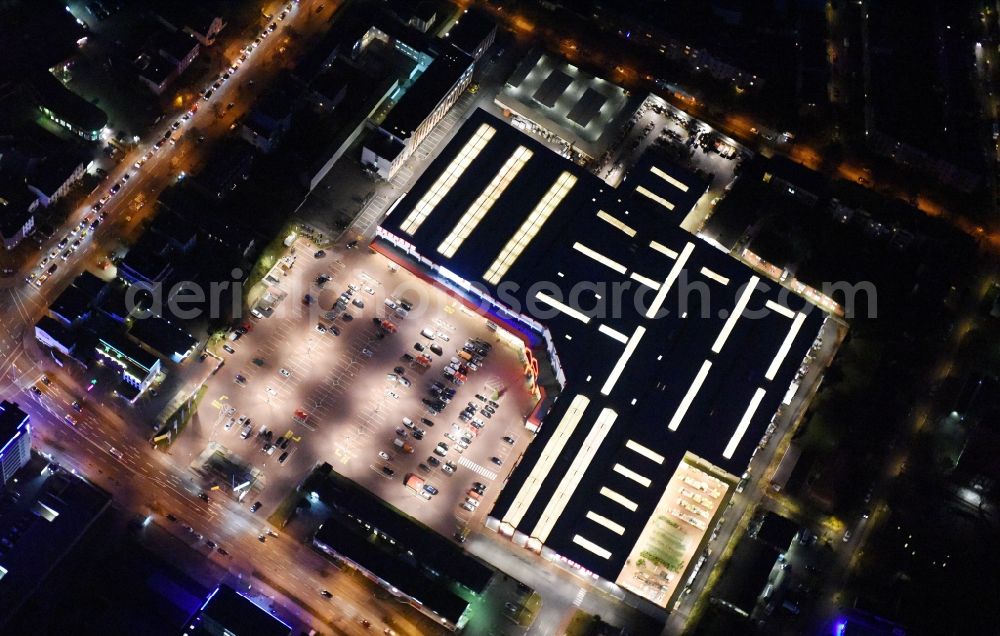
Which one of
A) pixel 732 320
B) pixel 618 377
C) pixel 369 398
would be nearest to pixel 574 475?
pixel 618 377

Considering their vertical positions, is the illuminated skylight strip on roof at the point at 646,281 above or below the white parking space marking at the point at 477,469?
above

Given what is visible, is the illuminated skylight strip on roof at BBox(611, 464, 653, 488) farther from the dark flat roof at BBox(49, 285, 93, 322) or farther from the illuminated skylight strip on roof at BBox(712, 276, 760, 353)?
the dark flat roof at BBox(49, 285, 93, 322)

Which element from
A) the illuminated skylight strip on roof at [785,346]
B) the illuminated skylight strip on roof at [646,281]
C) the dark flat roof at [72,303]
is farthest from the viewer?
the illuminated skylight strip on roof at [646,281]

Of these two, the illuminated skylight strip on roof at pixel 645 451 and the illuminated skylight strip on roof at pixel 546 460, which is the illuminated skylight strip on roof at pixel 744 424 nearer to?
the illuminated skylight strip on roof at pixel 645 451

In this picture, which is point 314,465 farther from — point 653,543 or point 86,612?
point 653,543

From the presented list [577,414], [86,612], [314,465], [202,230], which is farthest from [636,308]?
[86,612]

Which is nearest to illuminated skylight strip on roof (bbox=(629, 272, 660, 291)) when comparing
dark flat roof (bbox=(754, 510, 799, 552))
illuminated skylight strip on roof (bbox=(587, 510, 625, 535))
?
illuminated skylight strip on roof (bbox=(587, 510, 625, 535))

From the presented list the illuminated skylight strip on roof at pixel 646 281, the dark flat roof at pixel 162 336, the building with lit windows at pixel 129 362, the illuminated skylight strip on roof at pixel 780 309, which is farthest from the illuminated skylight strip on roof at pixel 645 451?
the building with lit windows at pixel 129 362
